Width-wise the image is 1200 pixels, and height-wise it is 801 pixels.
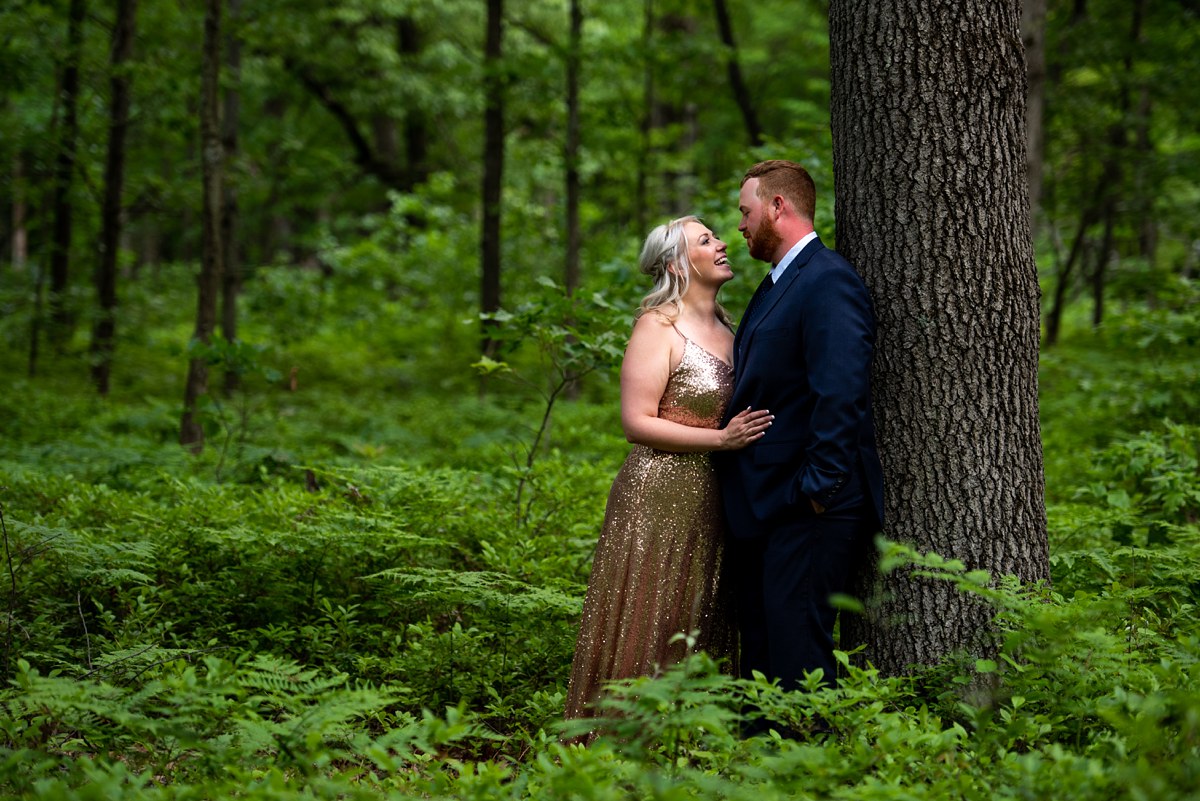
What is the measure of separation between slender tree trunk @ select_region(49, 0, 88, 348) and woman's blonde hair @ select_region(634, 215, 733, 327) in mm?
10760

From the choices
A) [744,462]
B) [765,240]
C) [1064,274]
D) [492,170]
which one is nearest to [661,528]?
[744,462]

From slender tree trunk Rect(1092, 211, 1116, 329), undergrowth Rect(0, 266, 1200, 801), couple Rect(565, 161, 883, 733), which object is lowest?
undergrowth Rect(0, 266, 1200, 801)

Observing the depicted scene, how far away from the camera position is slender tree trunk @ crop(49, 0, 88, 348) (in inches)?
517

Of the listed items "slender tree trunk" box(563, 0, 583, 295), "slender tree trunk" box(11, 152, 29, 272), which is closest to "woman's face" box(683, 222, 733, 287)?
"slender tree trunk" box(563, 0, 583, 295)

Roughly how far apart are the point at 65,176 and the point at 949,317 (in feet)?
47.6

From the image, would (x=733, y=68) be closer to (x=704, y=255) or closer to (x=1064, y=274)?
(x=1064, y=274)

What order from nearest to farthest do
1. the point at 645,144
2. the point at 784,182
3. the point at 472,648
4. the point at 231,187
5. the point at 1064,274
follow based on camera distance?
the point at 784,182, the point at 472,648, the point at 231,187, the point at 1064,274, the point at 645,144

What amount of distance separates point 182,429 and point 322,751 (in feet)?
24.3

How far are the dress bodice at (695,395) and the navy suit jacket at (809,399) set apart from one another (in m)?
0.18

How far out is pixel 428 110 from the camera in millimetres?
19500

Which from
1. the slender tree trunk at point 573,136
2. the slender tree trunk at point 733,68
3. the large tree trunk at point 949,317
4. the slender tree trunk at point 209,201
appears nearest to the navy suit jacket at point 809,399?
the large tree trunk at point 949,317

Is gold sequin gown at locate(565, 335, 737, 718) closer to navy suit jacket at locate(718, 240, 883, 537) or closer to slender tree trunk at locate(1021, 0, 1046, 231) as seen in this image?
navy suit jacket at locate(718, 240, 883, 537)

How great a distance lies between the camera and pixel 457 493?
246 inches

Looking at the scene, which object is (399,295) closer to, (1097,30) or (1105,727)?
(1097,30)
